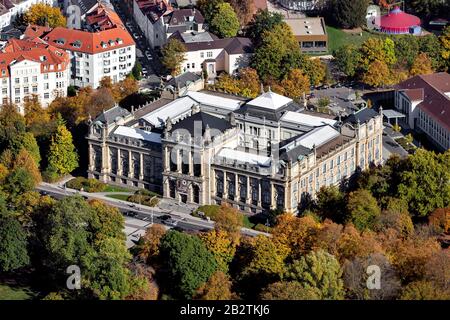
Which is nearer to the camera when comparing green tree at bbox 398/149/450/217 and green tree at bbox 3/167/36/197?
green tree at bbox 398/149/450/217

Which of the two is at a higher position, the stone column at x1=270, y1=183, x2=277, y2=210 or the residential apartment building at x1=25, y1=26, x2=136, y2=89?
the residential apartment building at x1=25, y1=26, x2=136, y2=89

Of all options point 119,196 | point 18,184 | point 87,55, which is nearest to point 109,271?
point 18,184

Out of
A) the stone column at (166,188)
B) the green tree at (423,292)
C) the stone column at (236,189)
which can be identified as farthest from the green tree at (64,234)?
the green tree at (423,292)

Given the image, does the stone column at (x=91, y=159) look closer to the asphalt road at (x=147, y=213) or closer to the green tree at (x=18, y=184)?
the asphalt road at (x=147, y=213)

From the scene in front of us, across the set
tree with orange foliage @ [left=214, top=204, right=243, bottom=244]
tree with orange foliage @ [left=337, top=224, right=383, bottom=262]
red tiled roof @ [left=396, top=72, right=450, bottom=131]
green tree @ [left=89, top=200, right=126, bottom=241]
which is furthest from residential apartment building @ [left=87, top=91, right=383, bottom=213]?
tree with orange foliage @ [left=337, top=224, right=383, bottom=262]

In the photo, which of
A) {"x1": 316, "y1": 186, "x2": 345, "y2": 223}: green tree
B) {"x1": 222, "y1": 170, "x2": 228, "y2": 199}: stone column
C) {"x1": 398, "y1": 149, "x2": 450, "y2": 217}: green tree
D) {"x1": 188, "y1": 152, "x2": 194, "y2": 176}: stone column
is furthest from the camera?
{"x1": 188, "y1": 152, "x2": 194, "y2": 176}: stone column

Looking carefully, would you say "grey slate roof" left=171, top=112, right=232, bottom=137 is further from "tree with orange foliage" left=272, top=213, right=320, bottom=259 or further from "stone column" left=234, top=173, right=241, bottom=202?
"tree with orange foliage" left=272, top=213, right=320, bottom=259

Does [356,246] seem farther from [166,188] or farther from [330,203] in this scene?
[166,188]
